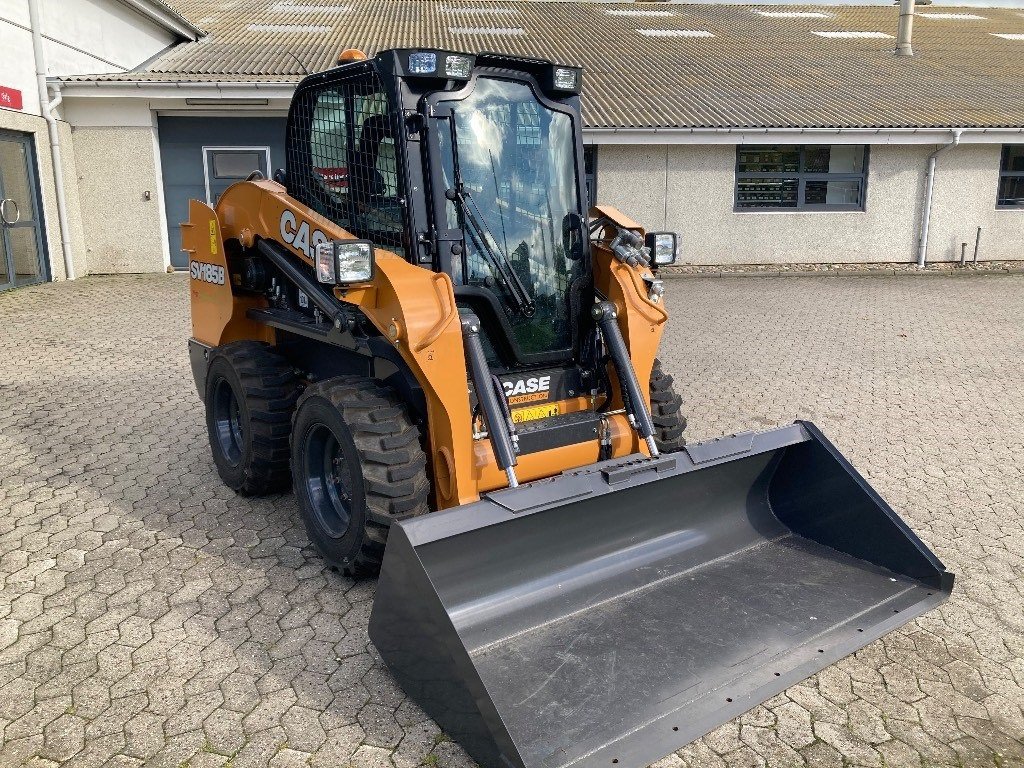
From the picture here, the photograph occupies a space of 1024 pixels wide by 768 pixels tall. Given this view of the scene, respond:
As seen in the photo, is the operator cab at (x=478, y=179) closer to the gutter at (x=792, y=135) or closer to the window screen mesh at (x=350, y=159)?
the window screen mesh at (x=350, y=159)

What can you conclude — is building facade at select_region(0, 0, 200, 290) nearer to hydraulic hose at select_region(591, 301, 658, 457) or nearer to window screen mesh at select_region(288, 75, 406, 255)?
window screen mesh at select_region(288, 75, 406, 255)

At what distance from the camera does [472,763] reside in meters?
3.00

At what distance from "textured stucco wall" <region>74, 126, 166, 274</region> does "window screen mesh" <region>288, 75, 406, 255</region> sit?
38.5 feet

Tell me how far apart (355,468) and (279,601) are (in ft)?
2.55

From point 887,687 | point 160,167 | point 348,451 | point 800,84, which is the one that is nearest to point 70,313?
point 160,167

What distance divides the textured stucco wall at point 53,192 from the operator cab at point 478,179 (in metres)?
11.4

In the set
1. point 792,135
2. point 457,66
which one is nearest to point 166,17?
point 792,135

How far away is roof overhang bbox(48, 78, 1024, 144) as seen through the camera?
47.7ft

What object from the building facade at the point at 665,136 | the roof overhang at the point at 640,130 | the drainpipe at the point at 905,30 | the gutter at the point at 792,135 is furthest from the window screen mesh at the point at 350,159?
the drainpipe at the point at 905,30

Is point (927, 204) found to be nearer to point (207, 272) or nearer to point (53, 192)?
point (207, 272)

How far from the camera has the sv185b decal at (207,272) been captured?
556cm

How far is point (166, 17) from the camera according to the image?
57.1 ft

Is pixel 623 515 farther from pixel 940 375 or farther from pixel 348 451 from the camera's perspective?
pixel 940 375

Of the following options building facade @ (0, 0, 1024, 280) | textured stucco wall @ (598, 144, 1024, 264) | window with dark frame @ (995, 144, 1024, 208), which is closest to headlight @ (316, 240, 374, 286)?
building facade @ (0, 0, 1024, 280)
